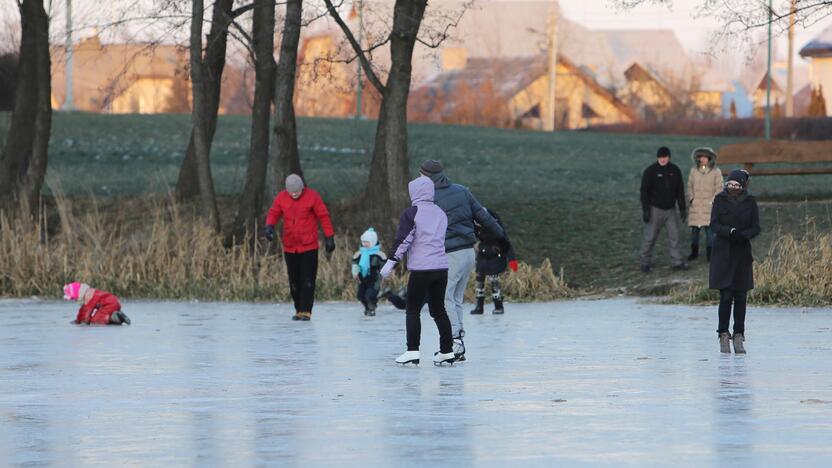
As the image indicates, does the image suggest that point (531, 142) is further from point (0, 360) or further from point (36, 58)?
point (0, 360)

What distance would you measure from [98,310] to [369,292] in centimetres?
324

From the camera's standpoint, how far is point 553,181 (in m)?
41.9

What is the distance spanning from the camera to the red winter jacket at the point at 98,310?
18875mm

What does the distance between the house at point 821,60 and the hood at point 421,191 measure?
7059 centimetres

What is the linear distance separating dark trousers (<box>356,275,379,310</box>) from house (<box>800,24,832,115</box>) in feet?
213

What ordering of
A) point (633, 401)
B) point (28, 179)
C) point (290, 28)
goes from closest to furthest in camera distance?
point (633, 401) < point (290, 28) < point (28, 179)

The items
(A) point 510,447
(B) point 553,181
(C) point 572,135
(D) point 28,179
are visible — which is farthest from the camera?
(C) point 572,135

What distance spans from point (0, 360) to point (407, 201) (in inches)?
508

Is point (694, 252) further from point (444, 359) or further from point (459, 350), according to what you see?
point (444, 359)

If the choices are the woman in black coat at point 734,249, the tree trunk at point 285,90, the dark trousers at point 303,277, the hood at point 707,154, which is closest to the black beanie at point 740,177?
the woman in black coat at point 734,249

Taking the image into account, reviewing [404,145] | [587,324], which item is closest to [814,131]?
[404,145]

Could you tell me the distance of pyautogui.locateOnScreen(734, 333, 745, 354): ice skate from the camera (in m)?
14.8

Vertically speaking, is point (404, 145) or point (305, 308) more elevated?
point (404, 145)

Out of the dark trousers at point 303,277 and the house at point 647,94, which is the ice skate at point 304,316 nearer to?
the dark trousers at point 303,277
